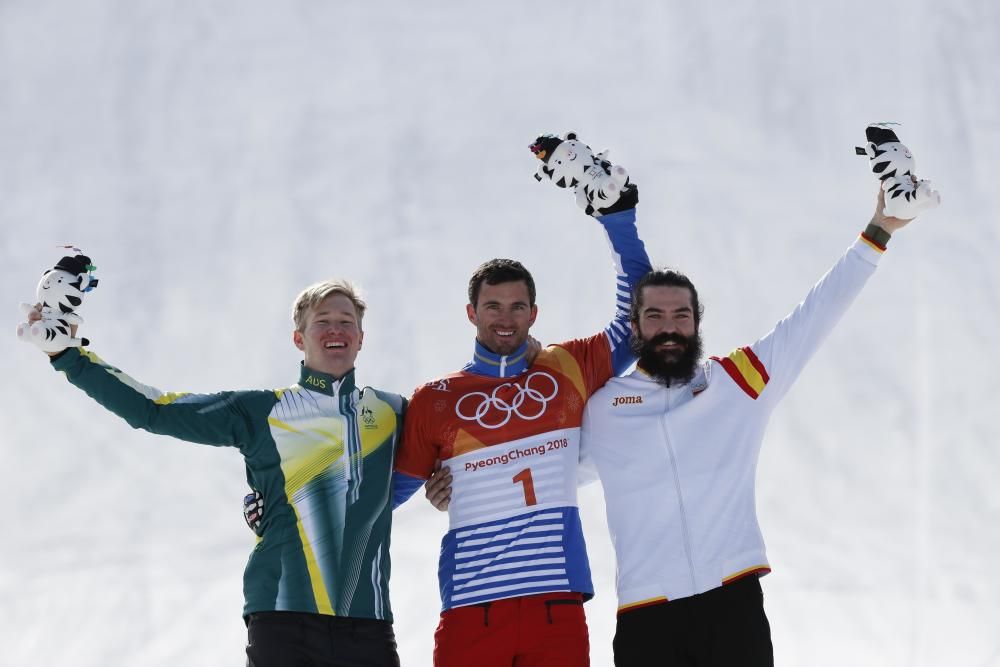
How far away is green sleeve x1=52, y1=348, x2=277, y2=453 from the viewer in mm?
6840

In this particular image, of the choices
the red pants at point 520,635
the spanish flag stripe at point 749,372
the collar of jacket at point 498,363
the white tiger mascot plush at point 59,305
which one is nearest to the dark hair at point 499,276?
the collar of jacket at point 498,363

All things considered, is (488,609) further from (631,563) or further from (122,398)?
(122,398)

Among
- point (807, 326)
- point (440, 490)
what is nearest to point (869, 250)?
point (807, 326)

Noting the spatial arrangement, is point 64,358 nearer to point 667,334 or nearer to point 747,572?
point 667,334

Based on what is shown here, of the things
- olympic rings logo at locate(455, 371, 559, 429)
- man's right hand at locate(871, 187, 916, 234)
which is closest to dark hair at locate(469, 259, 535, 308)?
olympic rings logo at locate(455, 371, 559, 429)

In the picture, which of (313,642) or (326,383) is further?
(326,383)

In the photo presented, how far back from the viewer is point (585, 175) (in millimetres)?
7590

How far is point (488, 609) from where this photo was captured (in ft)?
20.9

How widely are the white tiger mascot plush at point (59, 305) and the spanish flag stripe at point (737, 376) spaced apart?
13.7 ft

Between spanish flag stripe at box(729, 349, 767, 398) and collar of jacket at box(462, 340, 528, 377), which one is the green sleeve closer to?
collar of jacket at box(462, 340, 528, 377)

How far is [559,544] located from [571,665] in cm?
70

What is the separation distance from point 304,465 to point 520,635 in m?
1.73

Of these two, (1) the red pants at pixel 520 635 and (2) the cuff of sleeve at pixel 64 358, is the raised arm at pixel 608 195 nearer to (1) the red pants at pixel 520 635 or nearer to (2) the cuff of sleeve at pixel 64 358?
(1) the red pants at pixel 520 635

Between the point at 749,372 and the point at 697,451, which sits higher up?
the point at 749,372
